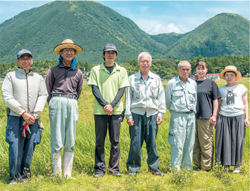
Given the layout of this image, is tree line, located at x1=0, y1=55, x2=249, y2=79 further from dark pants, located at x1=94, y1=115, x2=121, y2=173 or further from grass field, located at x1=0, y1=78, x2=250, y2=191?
dark pants, located at x1=94, y1=115, x2=121, y2=173

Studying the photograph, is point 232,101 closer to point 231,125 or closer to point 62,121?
point 231,125

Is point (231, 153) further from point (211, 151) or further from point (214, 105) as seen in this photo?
point (214, 105)

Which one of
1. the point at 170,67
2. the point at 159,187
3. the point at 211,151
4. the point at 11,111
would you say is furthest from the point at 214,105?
the point at 170,67

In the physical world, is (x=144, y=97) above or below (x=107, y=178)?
above

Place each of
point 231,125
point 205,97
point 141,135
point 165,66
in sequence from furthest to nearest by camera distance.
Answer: point 165,66 → point 231,125 → point 205,97 → point 141,135

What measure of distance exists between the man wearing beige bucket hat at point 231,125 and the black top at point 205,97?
237 mm

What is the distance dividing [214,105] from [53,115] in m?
2.99

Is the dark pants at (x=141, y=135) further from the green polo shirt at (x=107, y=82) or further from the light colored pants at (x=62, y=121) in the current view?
the light colored pants at (x=62, y=121)

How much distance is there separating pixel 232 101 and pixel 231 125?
0.47 meters

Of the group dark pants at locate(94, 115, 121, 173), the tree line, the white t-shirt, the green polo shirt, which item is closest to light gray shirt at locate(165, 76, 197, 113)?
the white t-shirt

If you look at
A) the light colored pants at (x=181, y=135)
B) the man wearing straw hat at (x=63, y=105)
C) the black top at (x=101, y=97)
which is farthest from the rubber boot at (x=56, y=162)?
the light colored pants at (x=181, y=135)

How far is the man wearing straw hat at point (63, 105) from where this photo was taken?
13.5 ft

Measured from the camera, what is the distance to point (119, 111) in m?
4.32

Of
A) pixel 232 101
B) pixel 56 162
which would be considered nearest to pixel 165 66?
pixel 232 101
